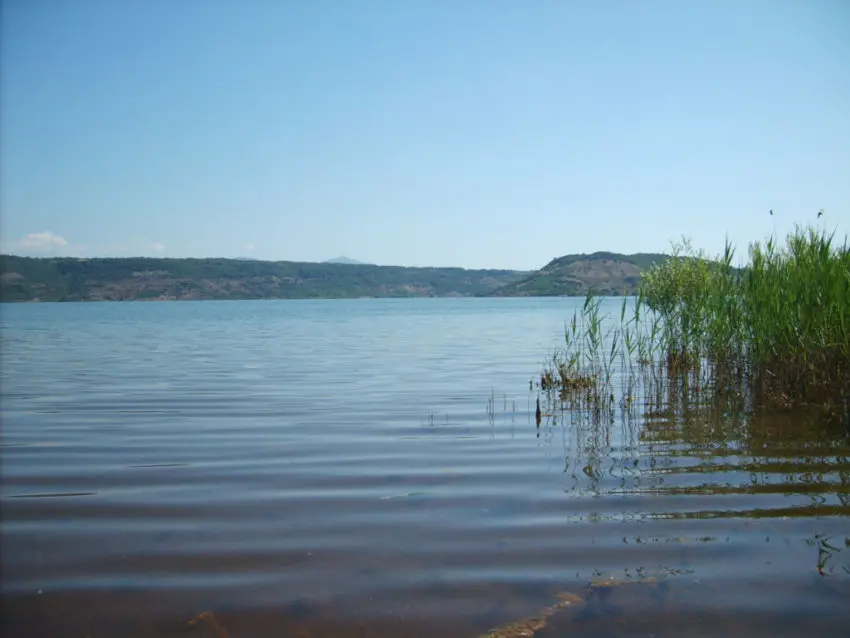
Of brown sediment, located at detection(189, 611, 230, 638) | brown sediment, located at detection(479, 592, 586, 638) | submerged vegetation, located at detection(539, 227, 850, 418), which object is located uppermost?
submerged vegetation, located at detection(539, 227, 850, 418)

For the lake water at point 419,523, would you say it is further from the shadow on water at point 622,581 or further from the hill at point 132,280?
the hill at point 132,280

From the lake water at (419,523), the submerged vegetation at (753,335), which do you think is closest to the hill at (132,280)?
the lake water at (419,523)

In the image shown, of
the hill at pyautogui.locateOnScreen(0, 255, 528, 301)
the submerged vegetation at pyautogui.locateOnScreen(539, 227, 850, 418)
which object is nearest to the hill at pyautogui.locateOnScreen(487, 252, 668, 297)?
the hill at pyautogui.locateOnScreen(0, 255, 528, 301)

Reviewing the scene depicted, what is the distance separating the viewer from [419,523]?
20.4 feet

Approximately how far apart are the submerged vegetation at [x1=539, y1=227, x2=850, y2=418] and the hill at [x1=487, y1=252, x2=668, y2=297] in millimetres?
112535

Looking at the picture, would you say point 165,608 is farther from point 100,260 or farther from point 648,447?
point 100,260

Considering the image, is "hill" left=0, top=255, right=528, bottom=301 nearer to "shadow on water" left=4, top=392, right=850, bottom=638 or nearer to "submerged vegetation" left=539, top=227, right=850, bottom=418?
"submerged vegetation" left=539, top=227, right=850, bottom=418

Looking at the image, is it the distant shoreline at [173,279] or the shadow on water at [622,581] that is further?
the distant shoreline at [173,279]

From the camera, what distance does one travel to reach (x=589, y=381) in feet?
47.3

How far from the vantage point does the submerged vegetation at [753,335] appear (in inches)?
430

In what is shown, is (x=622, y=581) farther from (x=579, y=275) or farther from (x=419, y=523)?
(x=579, y=275)

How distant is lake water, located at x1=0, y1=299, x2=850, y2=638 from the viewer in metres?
4.45

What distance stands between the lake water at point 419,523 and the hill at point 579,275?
392 ft

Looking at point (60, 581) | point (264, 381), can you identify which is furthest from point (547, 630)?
point (264, 381)
